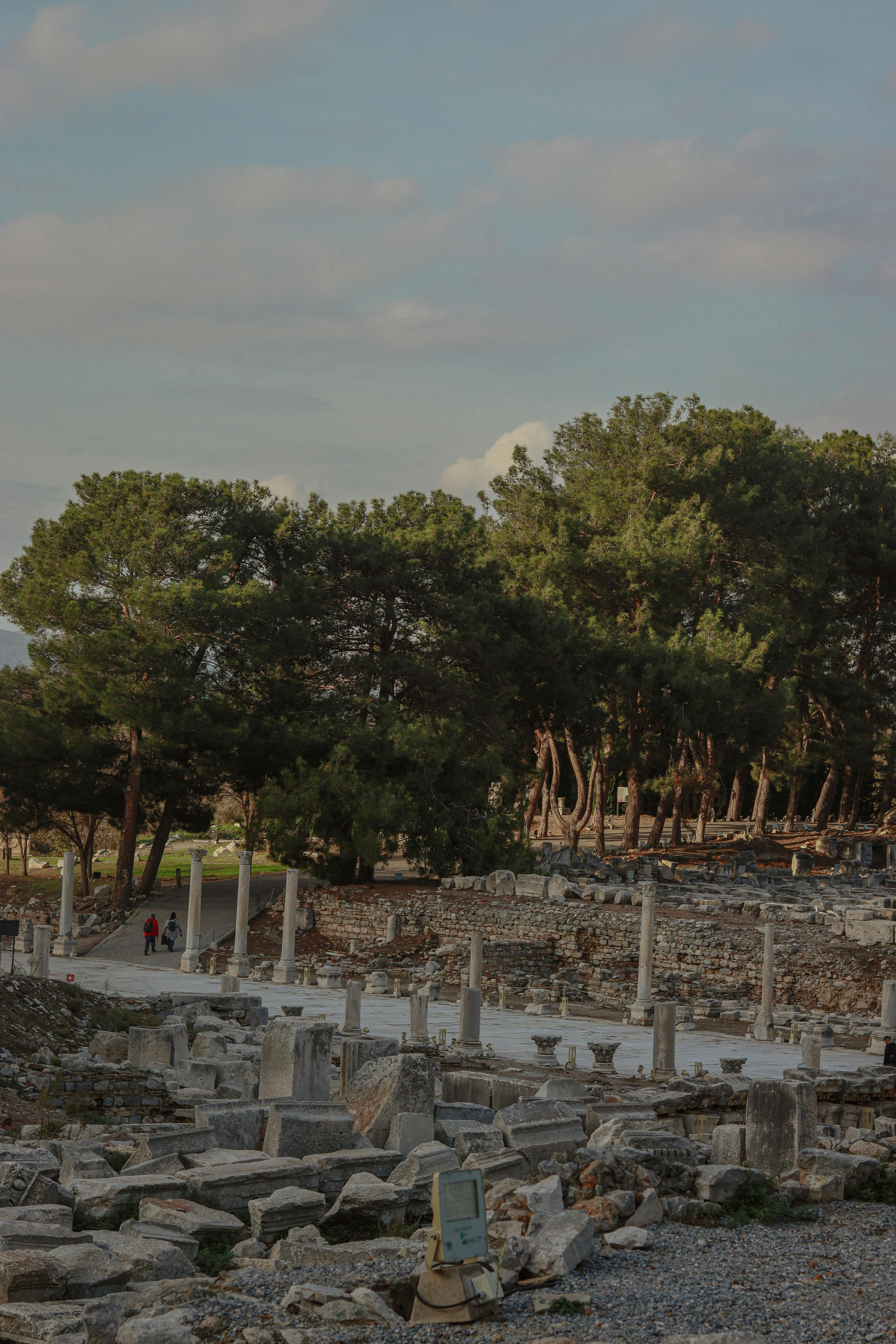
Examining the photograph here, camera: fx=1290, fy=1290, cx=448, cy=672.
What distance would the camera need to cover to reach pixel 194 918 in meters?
26.6

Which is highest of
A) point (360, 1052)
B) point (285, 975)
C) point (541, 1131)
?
point (360, 1052)

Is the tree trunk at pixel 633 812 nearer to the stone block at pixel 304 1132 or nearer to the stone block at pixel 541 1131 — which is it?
the stone block at pixel 541 1131

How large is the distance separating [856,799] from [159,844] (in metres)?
29.3

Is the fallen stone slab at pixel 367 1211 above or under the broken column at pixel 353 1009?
above

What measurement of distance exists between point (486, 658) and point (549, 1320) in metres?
29.6

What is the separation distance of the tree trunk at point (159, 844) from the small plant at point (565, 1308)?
28.3m

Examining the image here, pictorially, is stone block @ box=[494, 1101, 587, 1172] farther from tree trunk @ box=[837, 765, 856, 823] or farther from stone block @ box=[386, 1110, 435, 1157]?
tree trunk @ box=[837, 765, 856, 823]

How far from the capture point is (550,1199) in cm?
821

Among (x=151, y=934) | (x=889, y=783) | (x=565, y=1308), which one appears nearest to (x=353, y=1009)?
(x=565, y=1308)

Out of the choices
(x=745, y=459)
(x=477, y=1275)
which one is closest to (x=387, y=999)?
(x=477, y=1275)

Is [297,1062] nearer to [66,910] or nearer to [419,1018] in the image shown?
[419,1018]

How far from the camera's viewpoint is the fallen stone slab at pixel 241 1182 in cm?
859

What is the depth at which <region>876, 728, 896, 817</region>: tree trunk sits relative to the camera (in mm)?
48938

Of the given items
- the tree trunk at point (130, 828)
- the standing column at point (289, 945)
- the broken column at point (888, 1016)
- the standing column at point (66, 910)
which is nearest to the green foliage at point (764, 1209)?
the broken column at point (888, 1016)
